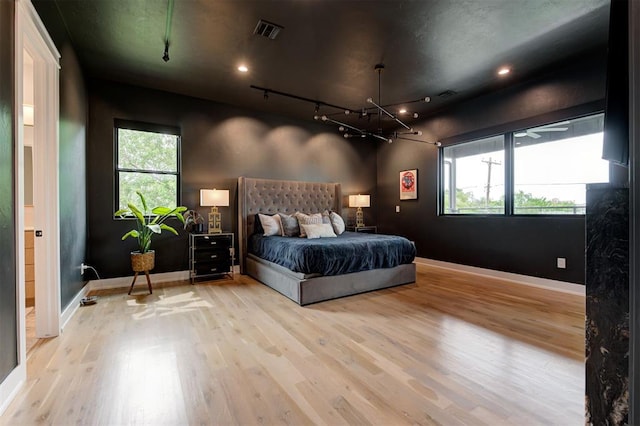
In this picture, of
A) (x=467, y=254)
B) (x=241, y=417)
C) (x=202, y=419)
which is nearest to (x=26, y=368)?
(x=202, y=419)

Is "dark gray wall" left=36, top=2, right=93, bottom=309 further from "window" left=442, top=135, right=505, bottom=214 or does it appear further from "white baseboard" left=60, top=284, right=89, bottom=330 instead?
"window" left=442, top=135, right=505, bottom=214

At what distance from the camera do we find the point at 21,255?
1.86 meters

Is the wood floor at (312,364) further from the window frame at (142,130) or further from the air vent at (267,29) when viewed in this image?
the air vent at (267,29)

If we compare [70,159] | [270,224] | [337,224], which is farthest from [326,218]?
[70,159]

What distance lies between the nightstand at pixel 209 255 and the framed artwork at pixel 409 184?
3.73 metres

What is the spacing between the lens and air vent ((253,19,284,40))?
9.18 ft

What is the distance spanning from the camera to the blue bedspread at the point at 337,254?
135 inches

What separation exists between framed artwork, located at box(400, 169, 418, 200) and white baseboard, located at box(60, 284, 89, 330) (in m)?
5.63

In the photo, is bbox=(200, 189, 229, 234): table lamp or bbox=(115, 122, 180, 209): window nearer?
bbox=(115, 122, 180, 209): window

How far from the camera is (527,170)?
428 centimetres

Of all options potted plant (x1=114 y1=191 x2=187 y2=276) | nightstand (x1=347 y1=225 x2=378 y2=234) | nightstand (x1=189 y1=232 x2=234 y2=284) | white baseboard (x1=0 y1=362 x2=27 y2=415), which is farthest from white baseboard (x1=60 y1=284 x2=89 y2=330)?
nightstand (x1=347 y1=225 x2=378 y2=234)

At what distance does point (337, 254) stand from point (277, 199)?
2.24 meters

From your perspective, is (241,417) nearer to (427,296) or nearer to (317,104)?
(427,296)

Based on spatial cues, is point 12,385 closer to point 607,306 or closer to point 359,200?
point 607,306
